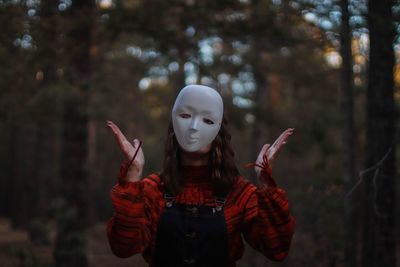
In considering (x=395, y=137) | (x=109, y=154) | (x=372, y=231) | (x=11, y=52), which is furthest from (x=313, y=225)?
(x=109, y=154)

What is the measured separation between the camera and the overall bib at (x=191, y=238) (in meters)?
3.11

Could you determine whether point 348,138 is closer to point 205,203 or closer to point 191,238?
point 205,203

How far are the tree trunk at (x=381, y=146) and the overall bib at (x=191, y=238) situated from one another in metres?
2.95

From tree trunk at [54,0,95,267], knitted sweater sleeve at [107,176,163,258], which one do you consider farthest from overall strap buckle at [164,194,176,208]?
tree trunk at [54,0,95,267]

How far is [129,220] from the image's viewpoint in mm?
2955

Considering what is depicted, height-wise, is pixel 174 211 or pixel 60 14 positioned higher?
pixel 60 14

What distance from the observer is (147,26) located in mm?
9688

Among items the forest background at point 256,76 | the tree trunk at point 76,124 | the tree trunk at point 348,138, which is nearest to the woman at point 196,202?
the forest background at point 256,76

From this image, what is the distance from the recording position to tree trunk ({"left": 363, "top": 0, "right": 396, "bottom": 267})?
18.8 ft

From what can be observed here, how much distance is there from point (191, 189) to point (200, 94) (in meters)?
0.53

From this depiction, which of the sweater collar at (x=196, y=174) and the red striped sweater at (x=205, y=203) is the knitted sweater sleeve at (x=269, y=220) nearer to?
the red striped sweater at (x=205, y=203)

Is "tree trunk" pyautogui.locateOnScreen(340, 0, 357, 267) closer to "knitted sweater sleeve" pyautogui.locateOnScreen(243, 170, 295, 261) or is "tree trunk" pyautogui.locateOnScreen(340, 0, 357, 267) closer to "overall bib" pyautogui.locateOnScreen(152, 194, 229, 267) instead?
"knitted sweater sleeve" pyautogui.locateOnScreen(243, 170, 295, 261)

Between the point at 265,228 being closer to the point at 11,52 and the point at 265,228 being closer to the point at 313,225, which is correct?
the point at 313,225

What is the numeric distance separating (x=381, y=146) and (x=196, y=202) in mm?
3235
